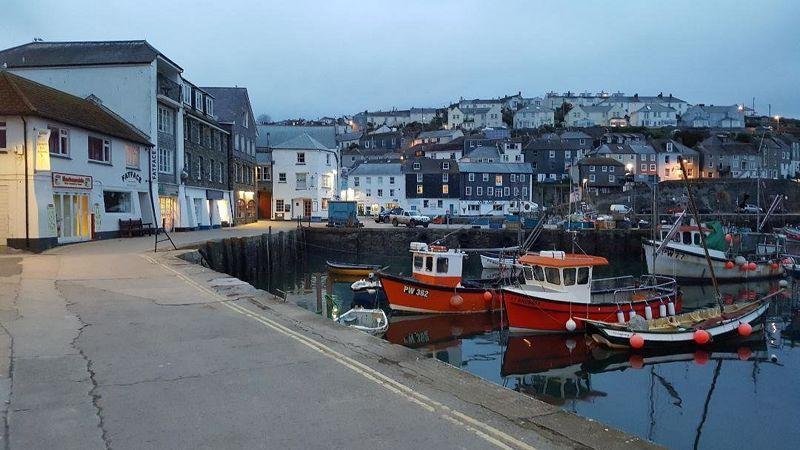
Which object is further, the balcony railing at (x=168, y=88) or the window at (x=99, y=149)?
the balcony railing at (x=168, y=88)

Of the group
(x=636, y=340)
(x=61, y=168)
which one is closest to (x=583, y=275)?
(x=636, y=340)

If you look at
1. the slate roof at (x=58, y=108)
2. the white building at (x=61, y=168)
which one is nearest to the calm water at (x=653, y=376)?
the white building at (x=61, y=168)

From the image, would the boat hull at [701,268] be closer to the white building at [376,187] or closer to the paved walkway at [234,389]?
the paved walkway at [234,389]

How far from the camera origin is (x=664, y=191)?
80.8m

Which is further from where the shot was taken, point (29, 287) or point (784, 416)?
point (29, 287)

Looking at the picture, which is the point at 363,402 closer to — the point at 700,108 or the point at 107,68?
the point at 107,68

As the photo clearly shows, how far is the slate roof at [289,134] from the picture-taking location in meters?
65.9

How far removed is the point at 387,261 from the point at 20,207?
25.3 m

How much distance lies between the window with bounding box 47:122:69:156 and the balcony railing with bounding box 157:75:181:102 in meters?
9.74

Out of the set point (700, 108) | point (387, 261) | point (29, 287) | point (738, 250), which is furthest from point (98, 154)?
point (700, 108)

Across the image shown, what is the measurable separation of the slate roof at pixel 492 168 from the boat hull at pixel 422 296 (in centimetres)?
5358

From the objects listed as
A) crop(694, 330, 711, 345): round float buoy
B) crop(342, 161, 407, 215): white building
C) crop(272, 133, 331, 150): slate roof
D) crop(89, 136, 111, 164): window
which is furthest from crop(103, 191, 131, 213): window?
crop(342, 161, 407, 215): white building

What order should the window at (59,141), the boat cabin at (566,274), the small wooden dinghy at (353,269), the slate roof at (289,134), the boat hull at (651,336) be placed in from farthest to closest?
the slate roof at (289,134) → the small wooden dinghy at (353,269) → the window at (59,141) → the boat cabin at (566,274) → the boat hull at (651,336)

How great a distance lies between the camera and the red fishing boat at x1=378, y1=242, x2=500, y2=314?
23516 mm
